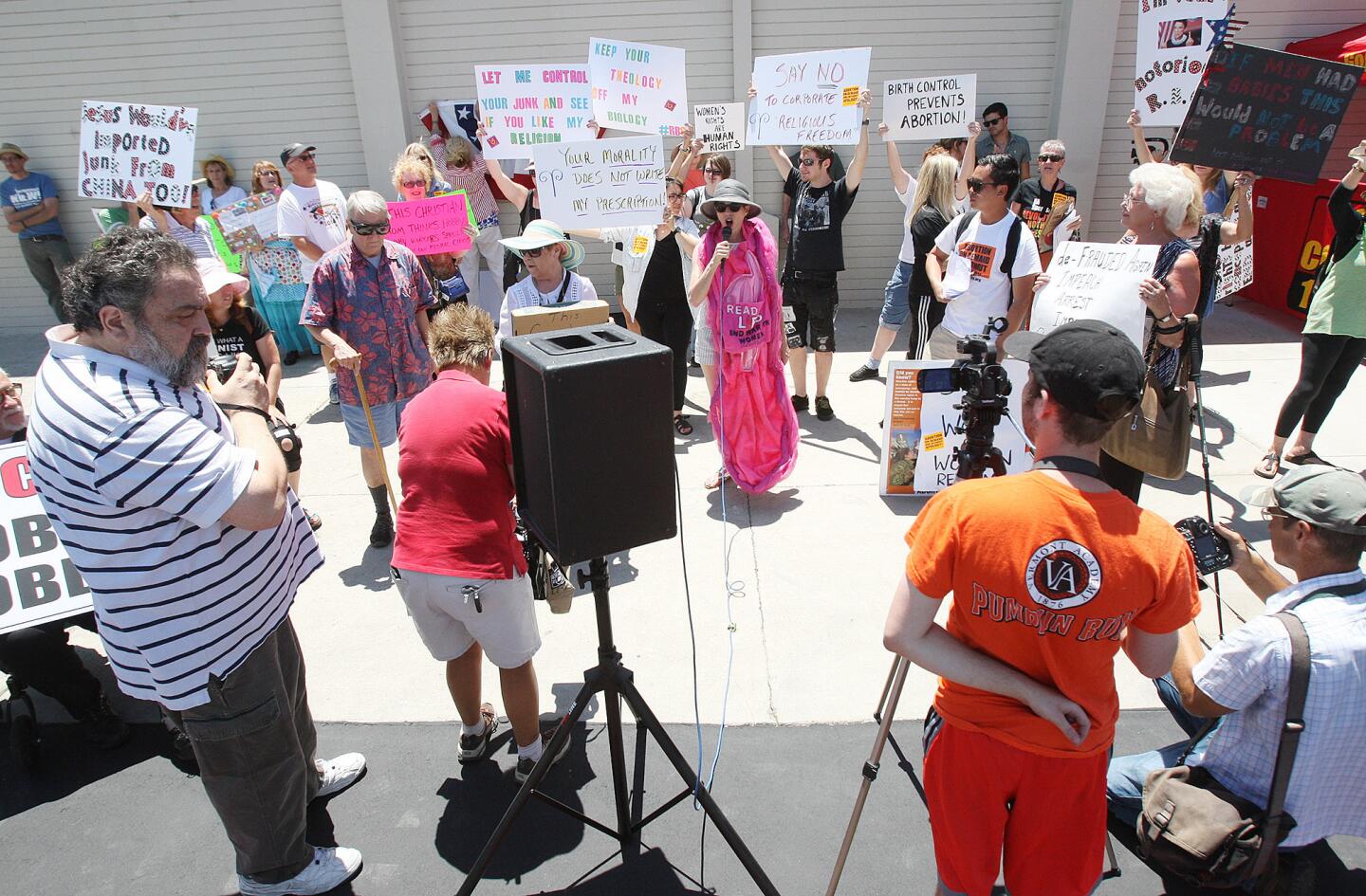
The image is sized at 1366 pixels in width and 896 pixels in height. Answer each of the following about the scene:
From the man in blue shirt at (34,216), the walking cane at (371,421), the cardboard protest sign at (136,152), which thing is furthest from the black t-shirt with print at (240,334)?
the man in blue shirt at (34,216)

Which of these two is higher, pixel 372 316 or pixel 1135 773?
pixel 372 316

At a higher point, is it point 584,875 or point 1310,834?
point 1310,834

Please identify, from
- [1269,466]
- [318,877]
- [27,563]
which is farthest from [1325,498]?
[27,563]

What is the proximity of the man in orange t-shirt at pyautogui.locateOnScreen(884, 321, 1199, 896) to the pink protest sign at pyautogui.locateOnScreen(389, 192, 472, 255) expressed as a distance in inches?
175

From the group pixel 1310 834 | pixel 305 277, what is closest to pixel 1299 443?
pixel 1310 834

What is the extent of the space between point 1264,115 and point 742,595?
13.0 feet

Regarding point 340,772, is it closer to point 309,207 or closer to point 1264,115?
point 309,207

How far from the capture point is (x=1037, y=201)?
6.93m

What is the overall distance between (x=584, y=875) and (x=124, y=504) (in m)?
1.76

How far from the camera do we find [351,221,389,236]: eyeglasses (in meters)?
4.27

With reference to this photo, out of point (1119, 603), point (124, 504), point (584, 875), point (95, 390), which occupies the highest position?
point (95, 390)

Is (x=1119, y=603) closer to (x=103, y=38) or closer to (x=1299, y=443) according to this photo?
(x=1299, y=443)

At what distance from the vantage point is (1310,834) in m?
2.15

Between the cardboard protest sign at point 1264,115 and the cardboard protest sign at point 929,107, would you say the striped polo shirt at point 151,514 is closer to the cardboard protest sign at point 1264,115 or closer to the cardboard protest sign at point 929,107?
the cardboard protest sign at point 1264,115
